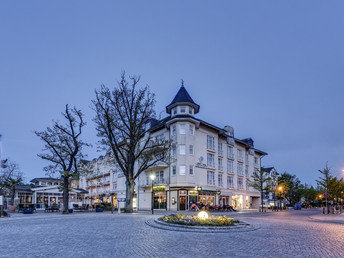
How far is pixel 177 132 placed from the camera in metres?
38.2

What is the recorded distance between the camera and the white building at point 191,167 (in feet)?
124

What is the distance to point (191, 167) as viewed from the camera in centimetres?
3831

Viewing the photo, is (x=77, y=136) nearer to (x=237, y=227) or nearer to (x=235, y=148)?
(x=237, y=227)

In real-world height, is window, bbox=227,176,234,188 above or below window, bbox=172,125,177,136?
below

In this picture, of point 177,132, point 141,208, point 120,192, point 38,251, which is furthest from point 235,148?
point 38,251

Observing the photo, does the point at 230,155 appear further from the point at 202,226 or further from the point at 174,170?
the point at 202,226

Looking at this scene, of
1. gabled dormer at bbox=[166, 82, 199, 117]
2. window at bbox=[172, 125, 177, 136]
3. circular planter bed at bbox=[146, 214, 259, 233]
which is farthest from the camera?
gabled dormer at bbox=[166, 82, 199, 117]

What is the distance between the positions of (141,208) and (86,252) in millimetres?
38506

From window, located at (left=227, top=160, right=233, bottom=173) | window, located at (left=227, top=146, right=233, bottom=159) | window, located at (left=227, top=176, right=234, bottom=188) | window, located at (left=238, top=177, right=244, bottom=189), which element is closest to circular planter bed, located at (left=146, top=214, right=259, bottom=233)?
window, located at (left=227, top=176, right=234, bottom=188)

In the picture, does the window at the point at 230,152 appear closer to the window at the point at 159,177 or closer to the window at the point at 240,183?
the window at the point at 240,183

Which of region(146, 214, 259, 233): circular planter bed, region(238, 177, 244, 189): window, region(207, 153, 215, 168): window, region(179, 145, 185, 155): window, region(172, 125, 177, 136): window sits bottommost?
region(238, 177, 244, 189): window

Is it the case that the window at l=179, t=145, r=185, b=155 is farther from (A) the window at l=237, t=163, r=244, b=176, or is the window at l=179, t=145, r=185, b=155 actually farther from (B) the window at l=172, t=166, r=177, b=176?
(A) the window at l=237, t=163, r=244, b=176

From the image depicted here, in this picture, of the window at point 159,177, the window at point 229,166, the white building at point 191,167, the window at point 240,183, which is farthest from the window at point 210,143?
the window at point 240,183

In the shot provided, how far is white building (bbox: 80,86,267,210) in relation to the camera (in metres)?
37.7
